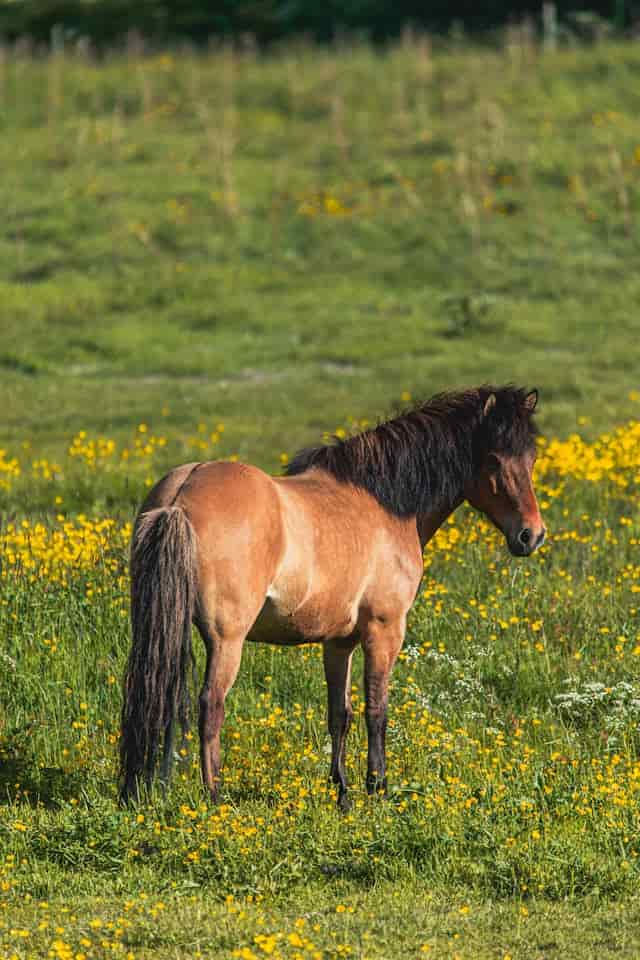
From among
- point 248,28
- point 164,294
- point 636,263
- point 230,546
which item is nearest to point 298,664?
point 230,546

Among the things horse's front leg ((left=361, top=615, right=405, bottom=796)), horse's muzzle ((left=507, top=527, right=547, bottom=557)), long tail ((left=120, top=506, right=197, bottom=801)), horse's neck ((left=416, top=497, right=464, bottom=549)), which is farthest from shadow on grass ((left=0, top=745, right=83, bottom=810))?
horse's muzzle ((left=507, top=527, right=547, bottom=557))

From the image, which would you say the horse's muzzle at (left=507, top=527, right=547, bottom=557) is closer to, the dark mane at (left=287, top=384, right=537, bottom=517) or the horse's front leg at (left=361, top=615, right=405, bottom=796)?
the dark mane at (left=287, top=384, right=537, bottom=517)

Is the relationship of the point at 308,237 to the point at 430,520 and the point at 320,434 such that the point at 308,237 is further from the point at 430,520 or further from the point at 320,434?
the point at 430,520

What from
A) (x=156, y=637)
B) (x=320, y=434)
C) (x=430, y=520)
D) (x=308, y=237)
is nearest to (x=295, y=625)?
(x=156, y=637)

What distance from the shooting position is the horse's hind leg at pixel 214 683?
23.6ft

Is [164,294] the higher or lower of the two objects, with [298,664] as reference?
higher

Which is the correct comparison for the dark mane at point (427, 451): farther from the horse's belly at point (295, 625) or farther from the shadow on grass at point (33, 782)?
the shadow on grass at point (33, 782)

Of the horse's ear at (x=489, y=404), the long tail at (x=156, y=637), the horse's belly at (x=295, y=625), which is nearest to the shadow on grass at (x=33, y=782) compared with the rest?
the long tail at (x=156, y=637)

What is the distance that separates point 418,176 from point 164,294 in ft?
20.4

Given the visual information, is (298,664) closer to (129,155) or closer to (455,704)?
(455,704)

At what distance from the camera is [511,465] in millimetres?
8375

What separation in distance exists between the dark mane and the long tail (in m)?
1.44

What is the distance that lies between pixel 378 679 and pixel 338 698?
0.26m

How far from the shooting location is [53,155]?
29.3m
